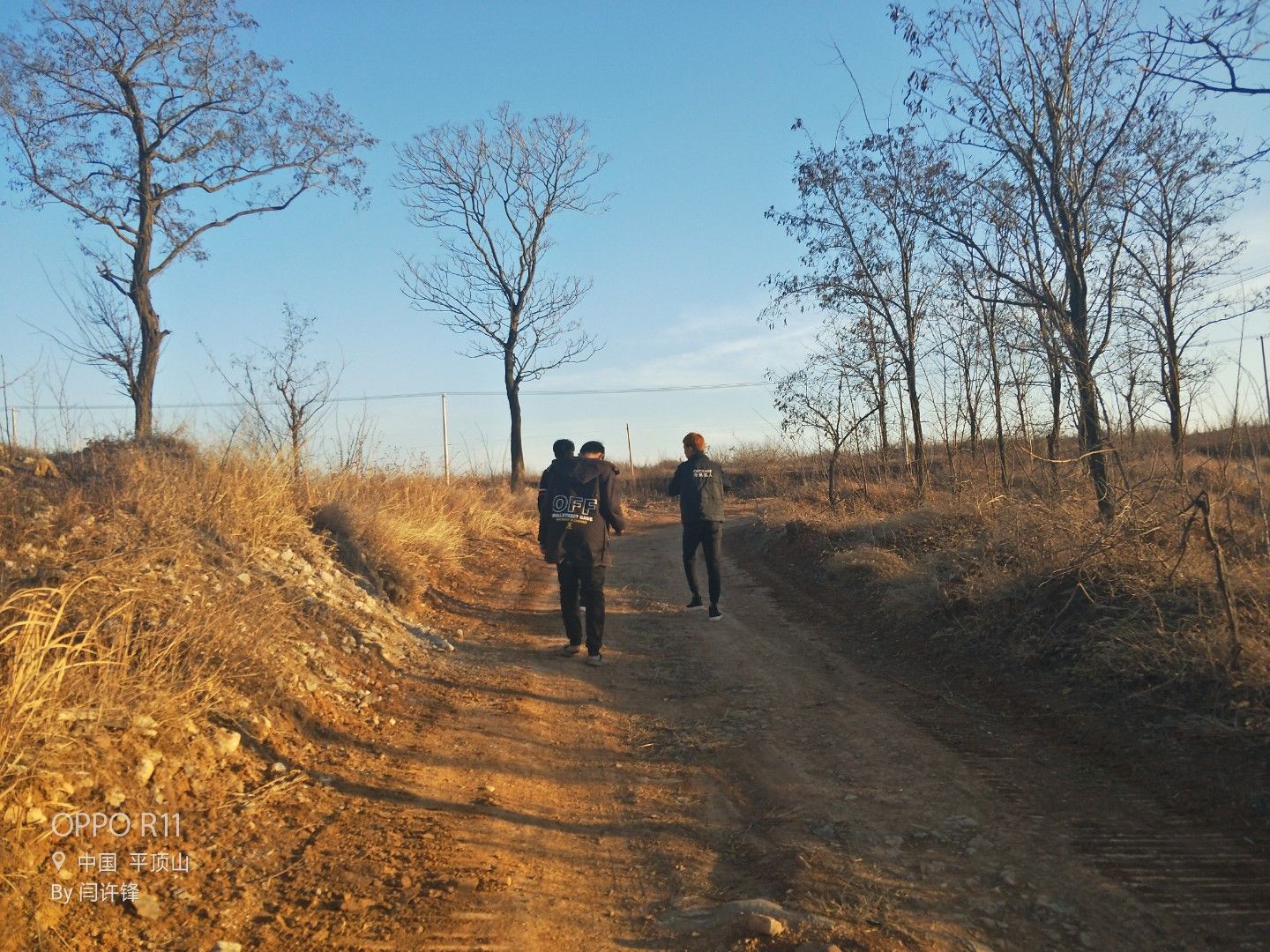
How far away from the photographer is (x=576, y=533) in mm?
7438

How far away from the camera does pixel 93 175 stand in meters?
16.2

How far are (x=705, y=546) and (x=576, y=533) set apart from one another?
2.39 meters

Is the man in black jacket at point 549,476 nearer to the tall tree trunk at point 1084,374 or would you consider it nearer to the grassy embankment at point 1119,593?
the grassy embankment at point 1119,593

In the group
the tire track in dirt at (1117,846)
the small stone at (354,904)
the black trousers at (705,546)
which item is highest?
the black trousers at (705,546)

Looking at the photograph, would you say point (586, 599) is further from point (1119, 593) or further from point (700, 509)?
point (1119, 593)

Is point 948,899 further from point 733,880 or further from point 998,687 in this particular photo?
point 998,687

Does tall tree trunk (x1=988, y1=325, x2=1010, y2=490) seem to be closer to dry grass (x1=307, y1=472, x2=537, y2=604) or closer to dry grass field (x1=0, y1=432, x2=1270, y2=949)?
dry grass field (x1=0, y1=432, x2=1270, y2=949)

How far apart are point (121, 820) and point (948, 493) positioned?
10.9m

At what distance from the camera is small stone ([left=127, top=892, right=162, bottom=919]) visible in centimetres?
306

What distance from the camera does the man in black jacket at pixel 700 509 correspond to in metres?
9.25

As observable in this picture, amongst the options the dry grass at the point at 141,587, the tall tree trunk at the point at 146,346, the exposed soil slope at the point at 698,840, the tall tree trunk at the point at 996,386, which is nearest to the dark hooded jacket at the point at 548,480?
the exposed soil slope at the point at 698,840

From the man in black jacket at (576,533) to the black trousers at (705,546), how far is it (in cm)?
198

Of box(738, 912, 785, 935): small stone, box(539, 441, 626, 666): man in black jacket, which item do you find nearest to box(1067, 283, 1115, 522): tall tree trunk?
box(539, 441, 626, 666): man in black jacket

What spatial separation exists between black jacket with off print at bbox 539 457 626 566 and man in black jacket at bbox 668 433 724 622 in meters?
1.81
